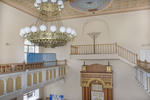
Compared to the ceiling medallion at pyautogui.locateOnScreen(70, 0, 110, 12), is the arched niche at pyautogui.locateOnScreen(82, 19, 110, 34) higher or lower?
lower

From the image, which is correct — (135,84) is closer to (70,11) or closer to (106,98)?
(106,98)

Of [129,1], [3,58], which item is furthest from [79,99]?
[129,1]

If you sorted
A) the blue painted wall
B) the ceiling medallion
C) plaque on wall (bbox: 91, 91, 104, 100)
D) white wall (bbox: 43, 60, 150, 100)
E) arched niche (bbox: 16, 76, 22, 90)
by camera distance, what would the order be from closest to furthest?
arched niche (bbox: 16, 76, 22, 90)
the ceiling medallion
the blue painted wall
white wall (bbox: 43, 60, 150, 100)
plaque on wall (bbox: 91, 91, 104, 100)

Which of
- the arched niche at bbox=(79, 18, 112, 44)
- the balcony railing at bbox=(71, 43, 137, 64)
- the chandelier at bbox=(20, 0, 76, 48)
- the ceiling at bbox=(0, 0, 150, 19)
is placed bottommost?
the balcony railing at bbox=(71, 43, 137, 64)

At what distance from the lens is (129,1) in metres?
8.37

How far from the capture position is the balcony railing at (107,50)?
29.2ft

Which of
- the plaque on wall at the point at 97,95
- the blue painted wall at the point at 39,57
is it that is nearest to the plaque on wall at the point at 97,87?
the plaque on wall at the point at 97,95

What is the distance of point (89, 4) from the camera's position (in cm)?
834

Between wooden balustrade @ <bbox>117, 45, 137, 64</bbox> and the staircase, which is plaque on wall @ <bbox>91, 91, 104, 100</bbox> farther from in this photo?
wooden balustrade @ <bbox>117, 45, 137, 64</bbox>

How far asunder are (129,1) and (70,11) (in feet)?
13.2

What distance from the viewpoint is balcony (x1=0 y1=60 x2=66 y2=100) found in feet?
17.8

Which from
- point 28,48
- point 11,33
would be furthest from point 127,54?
point 11,33

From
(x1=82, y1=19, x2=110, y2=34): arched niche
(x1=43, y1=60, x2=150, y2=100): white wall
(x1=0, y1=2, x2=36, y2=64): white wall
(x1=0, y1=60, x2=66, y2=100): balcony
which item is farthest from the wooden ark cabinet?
(x1=0, y1=2, x2=36, y2=64): white wall

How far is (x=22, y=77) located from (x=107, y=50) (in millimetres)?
5936
